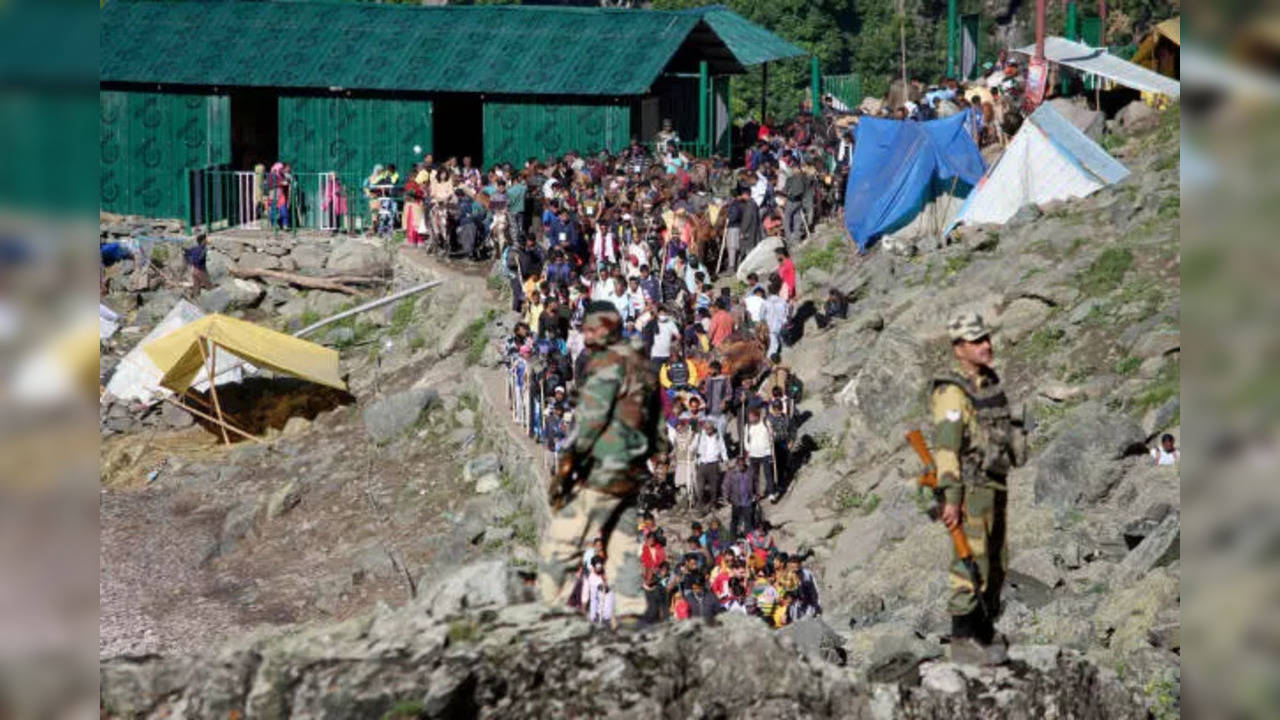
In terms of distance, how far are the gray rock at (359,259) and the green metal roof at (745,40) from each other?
10.7m

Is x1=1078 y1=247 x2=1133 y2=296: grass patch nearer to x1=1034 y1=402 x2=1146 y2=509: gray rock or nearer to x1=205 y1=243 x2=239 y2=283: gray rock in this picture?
x1=1034 y1=402 x2=1146 y2=509: gray rock

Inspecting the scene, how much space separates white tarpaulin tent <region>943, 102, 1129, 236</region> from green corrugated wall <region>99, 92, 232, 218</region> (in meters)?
21.1

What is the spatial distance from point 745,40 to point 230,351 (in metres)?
19.2

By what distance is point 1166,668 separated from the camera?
36.1 ft

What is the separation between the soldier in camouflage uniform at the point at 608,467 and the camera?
9.55 metres

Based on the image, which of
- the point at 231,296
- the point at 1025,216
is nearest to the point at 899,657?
the point at 1025,216

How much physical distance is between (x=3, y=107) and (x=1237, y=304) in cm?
231

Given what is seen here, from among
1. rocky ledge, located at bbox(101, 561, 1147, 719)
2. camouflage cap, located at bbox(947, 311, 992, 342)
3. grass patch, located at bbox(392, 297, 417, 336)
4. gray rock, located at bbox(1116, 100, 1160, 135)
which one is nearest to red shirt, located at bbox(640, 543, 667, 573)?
rocky ledge, located at bbox(101, 561, 1147, 719)

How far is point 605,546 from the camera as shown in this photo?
979cm

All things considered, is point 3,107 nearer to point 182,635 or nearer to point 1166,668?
point 1166,668

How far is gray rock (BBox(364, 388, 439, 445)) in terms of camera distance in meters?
30.9

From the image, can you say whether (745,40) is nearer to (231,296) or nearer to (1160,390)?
(231,296)

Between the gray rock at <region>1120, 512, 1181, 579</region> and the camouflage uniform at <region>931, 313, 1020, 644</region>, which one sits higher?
the camouflage uniform at <region>931, 313, 1020, 644</region>

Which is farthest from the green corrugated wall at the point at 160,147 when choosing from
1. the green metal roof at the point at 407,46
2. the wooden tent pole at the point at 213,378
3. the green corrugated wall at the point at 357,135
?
the wooden tent pole at the point at 213,378
